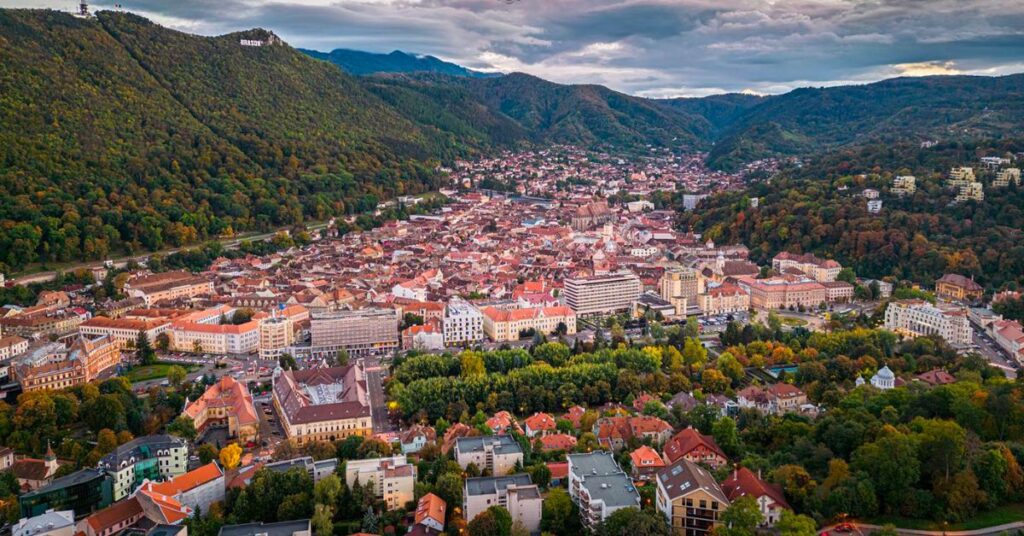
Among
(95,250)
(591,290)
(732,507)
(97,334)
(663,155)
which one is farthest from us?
(663,155)

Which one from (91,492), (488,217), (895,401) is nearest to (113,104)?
(488,217)

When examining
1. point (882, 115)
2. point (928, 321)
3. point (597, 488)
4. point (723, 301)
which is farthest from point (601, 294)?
point (882, 115)

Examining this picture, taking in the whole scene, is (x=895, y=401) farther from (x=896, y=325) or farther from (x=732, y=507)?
(x=896, y=325)

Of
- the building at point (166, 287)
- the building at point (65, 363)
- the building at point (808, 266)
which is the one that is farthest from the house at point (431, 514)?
the building at point (808, 266)

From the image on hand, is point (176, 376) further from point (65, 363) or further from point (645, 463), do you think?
point (645, 463)

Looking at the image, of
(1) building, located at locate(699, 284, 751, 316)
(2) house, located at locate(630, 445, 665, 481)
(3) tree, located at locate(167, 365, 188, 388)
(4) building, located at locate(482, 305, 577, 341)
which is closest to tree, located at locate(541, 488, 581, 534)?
(2) house, located at locate(630, 445, 665, 481)

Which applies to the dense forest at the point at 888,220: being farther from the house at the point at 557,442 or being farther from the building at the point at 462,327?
the house at the point at 557,442

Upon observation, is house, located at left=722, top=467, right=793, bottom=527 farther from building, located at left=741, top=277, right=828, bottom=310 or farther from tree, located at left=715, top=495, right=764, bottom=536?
building, located at left=741, top=277, right=828, bottom=310
